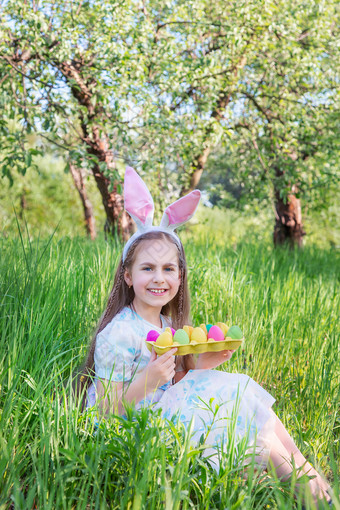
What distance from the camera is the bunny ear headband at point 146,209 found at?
2139 mm

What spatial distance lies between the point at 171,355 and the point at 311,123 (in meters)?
5.14

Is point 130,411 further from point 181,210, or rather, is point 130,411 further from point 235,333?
point 181,210

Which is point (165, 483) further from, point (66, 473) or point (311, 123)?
point (311, 123)

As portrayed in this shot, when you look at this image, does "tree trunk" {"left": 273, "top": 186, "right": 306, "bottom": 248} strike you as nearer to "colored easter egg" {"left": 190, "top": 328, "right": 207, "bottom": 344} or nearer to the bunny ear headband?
the bunny ear headband

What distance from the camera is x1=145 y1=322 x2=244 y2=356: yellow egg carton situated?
1.76 meters

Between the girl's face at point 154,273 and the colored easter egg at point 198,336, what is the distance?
243 mm

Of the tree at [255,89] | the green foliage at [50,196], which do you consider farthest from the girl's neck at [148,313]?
the green foliage at [50,196]

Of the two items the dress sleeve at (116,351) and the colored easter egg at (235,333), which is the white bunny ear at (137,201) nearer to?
the dress sleeve at (116,351)

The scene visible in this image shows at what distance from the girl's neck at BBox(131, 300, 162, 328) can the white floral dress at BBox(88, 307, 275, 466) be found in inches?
1.0

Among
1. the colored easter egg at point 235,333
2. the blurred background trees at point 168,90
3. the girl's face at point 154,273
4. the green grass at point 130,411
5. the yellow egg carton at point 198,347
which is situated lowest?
the green grass at point 130,411

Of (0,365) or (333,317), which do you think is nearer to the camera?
(0,365)

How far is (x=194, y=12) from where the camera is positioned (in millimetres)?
5258

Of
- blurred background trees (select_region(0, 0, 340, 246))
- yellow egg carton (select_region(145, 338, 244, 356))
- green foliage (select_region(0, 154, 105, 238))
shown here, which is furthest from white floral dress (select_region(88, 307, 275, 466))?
green foliage (select_region(0, 154, 105, 238))

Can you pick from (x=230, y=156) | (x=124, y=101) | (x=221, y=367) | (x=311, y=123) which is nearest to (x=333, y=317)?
(x=221, y=367)
